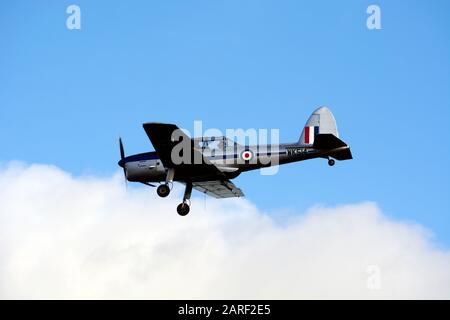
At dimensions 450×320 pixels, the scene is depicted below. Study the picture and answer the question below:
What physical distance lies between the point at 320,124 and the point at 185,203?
6057mm

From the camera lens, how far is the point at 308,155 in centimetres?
2617

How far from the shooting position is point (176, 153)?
25.4 m

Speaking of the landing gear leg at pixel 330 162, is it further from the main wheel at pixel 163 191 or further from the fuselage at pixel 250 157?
the main wheel at pixel 163 191

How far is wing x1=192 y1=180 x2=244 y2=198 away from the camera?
91.8ft

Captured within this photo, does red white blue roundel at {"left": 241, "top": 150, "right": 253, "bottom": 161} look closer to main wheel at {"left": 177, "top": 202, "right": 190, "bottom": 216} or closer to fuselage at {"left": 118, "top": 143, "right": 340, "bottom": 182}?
fuselage at {"left": 118, "top": 143, "right": 340, "bottom": 182}

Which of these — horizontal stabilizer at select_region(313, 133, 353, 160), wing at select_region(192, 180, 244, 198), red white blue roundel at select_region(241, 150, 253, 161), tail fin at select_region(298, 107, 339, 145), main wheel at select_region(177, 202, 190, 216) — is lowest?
main wheel at select_region(177, 202, 190, 216)

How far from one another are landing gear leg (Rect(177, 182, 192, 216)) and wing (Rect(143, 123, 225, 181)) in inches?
22.7

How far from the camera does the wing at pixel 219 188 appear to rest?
2798cm

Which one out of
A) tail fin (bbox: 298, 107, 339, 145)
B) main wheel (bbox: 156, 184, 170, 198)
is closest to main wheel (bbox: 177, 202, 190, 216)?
main wheel (bbox: 156, 184, 170, 198)

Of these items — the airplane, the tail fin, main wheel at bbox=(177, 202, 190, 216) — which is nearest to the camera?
the airplane

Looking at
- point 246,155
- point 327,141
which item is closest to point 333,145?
point 327,141
